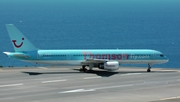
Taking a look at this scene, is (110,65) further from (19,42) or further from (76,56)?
(19,42)

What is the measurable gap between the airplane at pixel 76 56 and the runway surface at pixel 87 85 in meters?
1.40

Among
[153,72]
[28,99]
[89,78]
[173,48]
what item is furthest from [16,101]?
[173,48]

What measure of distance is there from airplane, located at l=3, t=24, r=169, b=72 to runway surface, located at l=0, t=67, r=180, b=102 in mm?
1402

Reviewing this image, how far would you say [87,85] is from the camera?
55.8m

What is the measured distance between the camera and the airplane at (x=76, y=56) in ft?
216

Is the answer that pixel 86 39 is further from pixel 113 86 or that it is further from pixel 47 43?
pixel 113 86

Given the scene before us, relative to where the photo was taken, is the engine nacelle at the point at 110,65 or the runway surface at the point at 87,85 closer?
the runway surface at the point at 87,85

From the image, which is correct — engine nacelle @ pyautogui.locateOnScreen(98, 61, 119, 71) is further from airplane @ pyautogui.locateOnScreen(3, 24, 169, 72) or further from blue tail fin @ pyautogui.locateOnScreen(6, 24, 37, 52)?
blue tail fin @ pyautogui.locateOnScreen(6, 24, 37, 52)

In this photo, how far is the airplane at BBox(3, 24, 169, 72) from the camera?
65812 millimetres

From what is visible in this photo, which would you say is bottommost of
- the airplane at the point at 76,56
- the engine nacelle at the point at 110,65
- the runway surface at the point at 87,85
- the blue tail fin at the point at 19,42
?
the runway surface at the point at 87,85

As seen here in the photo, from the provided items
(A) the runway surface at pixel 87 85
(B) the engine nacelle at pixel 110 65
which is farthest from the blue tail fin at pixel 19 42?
(B) the engine nacelle at pixel 110 65

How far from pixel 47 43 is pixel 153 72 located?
316ft

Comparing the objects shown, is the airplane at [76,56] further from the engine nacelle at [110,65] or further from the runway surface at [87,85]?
the runway surface at [87,85]

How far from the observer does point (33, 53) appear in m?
66.2
